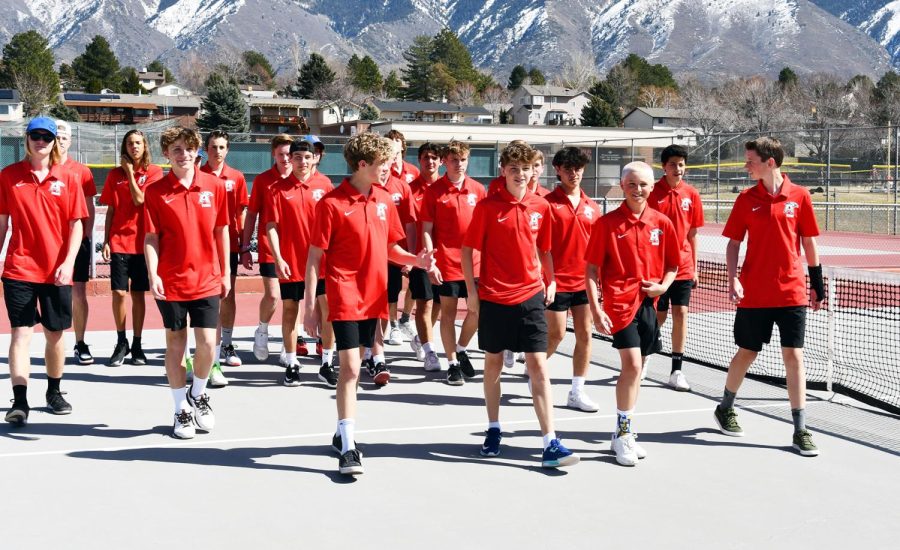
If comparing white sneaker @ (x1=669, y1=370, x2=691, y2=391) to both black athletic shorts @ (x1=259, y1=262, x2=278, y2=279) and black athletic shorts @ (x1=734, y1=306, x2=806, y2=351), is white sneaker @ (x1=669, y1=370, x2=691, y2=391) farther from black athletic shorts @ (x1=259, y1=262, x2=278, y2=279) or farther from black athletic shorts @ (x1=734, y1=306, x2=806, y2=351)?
black athletic shorts @ (x1=259, y1=262, x2=278, y2=279)

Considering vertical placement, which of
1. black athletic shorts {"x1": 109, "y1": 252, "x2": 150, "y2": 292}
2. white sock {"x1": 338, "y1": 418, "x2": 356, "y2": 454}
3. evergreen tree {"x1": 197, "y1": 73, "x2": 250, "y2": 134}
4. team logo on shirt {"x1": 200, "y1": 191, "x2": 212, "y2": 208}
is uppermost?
evergreen tree {"x1": 197, "y1": 73, "x2": 250, "y2": 134}

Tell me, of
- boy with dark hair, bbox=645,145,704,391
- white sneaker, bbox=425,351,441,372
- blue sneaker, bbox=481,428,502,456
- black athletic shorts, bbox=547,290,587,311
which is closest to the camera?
blue sneaker, bbox=481,428,502,456

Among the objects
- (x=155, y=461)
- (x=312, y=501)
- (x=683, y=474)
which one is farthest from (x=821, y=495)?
(x=155, y=461)

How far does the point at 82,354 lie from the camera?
9.77m

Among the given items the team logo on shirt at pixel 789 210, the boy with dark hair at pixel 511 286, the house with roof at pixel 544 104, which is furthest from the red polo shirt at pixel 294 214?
the house with roof at pixel 544 104

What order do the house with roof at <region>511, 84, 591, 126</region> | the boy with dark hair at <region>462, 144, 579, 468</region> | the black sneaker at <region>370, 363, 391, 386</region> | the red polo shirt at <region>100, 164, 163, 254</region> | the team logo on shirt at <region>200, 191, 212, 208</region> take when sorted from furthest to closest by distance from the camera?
the house with roof at <region>511, 84, 591, 126</region>, the red polo shirt at <region>100, 164, 163, 254</region>, the black sneaker at <region>370, 363, 391, 386</region>, the team logo on shirt at <region>200, 191, 212, 208</region>, the boy with dark hair at <region>462, 144, 579, 468</region>

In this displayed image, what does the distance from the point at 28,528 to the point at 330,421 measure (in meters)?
2.69

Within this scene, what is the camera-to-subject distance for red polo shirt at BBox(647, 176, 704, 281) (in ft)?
27.9

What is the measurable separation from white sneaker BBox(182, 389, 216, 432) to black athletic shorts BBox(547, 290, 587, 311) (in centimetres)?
261

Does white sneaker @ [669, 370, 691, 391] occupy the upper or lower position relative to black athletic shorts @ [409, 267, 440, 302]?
lower

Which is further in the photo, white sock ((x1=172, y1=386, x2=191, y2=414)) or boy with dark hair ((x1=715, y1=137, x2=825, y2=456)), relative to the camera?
white sock ((x1=172, y1=386, x2=191, y2=414))

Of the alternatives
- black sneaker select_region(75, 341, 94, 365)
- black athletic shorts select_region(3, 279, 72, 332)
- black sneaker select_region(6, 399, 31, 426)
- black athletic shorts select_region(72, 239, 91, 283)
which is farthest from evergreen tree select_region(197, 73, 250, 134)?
black sneaker select_region(6, 399, 31, 426)

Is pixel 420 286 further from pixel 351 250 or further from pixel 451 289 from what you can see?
pixel 351 250

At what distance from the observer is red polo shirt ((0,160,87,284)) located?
7.14 m
